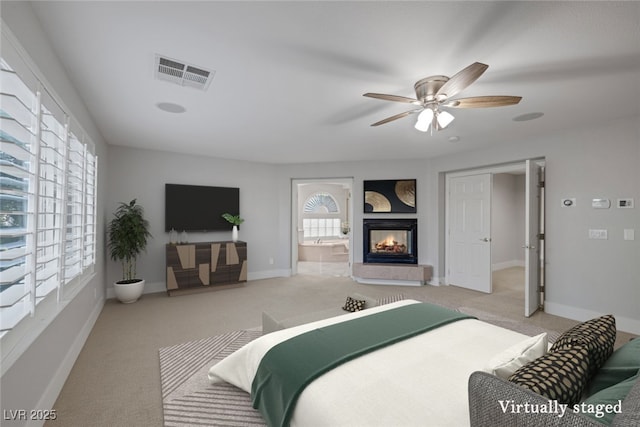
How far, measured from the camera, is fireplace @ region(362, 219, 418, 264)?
18.9ft

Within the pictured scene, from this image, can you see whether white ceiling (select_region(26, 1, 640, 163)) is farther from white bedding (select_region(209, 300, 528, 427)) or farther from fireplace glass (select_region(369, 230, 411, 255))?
fireplace glass (select_region(369, 230, 411, 255))

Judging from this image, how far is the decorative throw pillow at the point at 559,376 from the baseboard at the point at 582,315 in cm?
327

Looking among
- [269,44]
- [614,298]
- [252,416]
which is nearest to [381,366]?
[252,416]

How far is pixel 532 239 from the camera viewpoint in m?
3.77

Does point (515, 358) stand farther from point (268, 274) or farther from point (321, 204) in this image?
point (321, 204)

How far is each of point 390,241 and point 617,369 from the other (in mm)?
4823

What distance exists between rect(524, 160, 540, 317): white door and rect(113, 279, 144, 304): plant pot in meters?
5.47

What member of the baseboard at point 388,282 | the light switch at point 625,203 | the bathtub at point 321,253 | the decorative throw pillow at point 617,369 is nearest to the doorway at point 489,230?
the baseboard at point 388,282

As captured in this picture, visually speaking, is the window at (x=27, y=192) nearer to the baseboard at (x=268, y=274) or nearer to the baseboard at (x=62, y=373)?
the baseboard at (x=62, y=373)

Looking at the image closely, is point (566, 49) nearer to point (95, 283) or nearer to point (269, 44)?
point (269, 44)

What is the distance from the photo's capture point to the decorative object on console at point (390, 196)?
577 cm

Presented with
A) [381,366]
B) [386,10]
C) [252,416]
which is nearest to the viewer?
[381,366]

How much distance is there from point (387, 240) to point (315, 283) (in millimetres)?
1744

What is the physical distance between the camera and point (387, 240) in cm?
602
